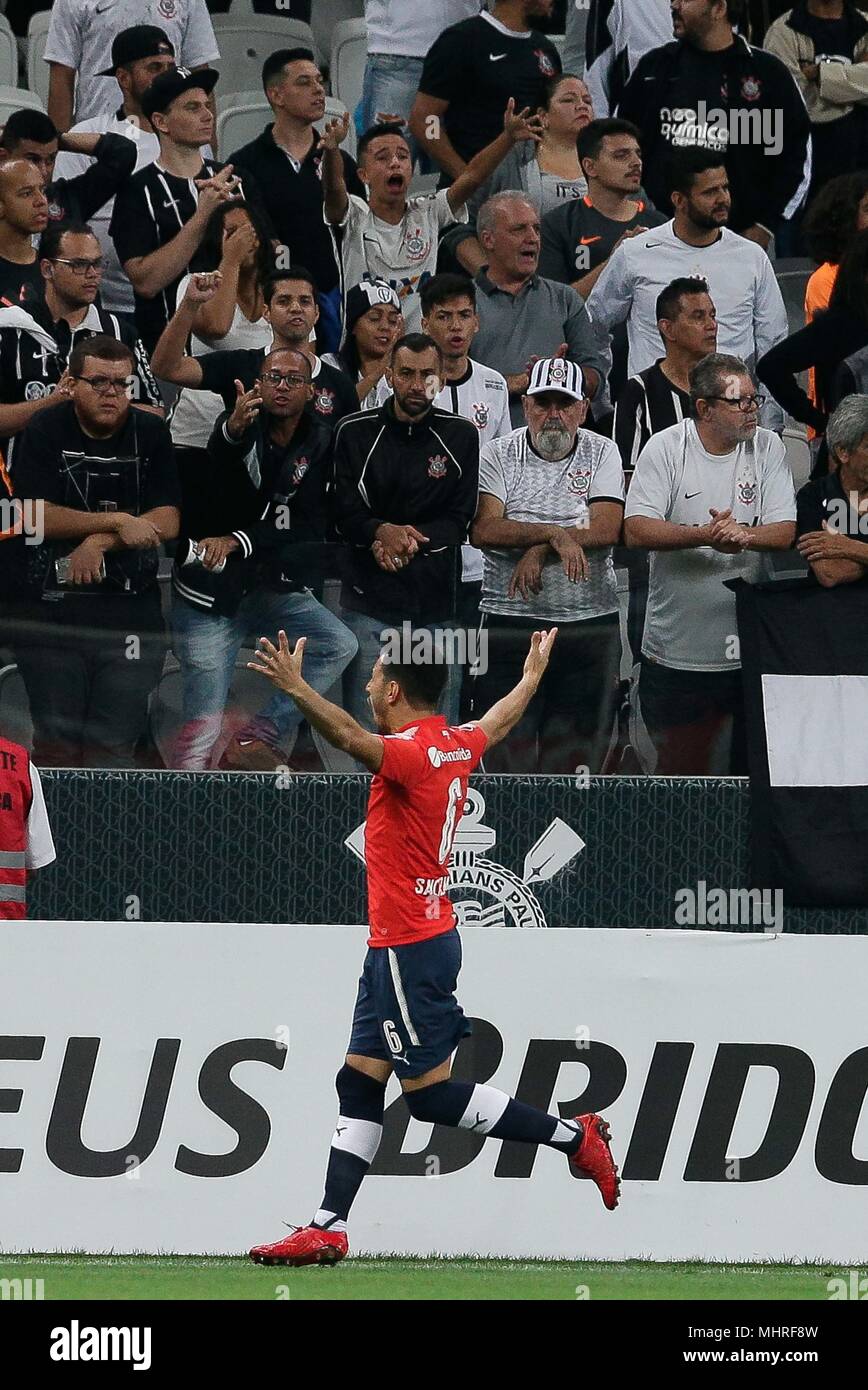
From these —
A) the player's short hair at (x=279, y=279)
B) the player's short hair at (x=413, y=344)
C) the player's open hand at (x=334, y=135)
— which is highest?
the player's open hand at (x=334, y=135)

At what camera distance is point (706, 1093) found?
639 centimetres

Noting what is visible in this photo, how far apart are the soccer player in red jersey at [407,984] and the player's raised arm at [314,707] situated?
8 cm

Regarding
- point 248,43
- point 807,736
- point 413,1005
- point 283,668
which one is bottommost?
point 413,1005

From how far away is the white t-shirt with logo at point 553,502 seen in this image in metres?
7.51

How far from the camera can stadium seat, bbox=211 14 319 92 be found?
11.7 meters

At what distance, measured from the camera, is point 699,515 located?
7.91m

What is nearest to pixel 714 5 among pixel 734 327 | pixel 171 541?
pixel 734 327

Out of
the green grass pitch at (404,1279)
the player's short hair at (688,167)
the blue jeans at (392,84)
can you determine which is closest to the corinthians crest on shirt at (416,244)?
the blue jeans at (392,84)

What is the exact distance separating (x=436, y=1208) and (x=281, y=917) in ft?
4.89

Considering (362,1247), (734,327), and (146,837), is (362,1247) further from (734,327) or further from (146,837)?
(734,327)

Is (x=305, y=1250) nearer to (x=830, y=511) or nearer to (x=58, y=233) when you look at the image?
(x=830, y=511)

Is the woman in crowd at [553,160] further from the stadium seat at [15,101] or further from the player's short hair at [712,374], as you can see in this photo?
Result: the stadium seat at [15,101]

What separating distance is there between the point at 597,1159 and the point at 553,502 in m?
3.08

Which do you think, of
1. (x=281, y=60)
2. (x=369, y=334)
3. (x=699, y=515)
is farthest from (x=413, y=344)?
(x=281, y=60)
